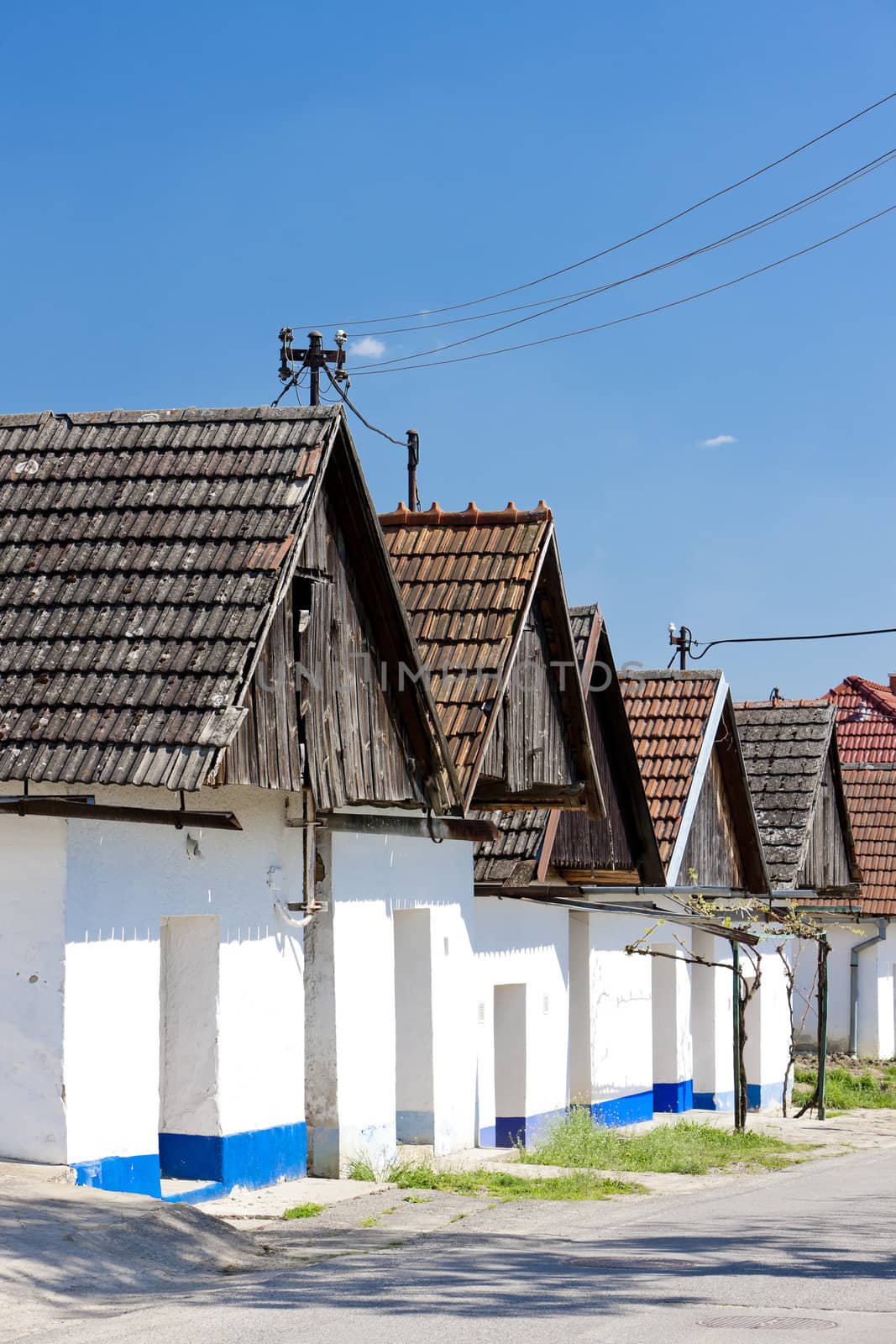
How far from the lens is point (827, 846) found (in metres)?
27.0

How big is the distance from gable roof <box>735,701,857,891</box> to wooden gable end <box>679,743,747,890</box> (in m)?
1.85

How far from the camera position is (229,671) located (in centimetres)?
1062

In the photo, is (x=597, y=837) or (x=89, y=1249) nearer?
(x=89, y=1249)

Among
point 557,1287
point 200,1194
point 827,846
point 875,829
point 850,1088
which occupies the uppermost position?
point 875,829

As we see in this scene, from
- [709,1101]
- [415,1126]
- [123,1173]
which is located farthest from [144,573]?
[709,1101]

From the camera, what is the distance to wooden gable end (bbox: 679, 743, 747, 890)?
21609mm

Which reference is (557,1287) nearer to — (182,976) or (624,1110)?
(182,976)

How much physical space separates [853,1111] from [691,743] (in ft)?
20.9

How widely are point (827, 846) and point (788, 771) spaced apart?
1.47 m

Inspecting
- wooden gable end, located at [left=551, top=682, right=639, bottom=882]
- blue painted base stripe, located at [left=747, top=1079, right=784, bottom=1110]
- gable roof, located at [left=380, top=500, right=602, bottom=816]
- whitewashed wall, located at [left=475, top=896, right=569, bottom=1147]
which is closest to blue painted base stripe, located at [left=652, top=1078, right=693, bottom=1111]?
blue painted base stripe, located at [left=747, top=1079, right=784, bottom=1110]

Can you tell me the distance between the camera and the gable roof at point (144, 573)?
10.4m

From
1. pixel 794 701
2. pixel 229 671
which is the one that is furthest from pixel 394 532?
pixel 794 701

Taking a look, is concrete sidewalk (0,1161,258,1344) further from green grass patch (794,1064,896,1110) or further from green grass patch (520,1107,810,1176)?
green grass patch (794,1064,896,1110)

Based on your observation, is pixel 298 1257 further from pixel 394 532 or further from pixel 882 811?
pixel 882 811
